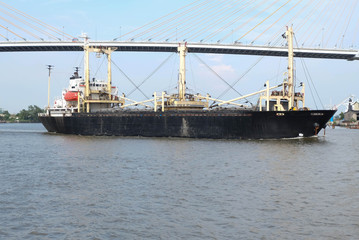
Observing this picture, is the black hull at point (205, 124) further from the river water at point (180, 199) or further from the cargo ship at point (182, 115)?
the river water at point (180, 199)

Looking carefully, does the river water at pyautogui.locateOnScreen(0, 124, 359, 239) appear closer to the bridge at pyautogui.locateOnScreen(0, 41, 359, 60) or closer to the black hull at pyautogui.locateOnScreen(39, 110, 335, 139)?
the black hull at pyautogui.locateOnScreen(39, 110, 335, 139)

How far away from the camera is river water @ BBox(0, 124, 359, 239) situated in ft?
31.8

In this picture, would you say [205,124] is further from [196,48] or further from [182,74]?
[196,48]

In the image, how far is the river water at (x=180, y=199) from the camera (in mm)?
9695

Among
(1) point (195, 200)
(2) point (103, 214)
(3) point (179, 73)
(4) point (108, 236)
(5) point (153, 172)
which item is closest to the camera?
(4) point (108, 236)

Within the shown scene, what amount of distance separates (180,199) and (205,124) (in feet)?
83.2

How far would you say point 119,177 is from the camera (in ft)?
54.3

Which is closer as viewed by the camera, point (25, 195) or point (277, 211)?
point (277, 211)

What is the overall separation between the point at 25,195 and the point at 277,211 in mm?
8500

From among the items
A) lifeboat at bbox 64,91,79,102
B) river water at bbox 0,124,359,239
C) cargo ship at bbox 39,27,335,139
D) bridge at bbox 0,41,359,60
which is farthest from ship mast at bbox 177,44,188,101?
bridge at bbox 0,41,359,60

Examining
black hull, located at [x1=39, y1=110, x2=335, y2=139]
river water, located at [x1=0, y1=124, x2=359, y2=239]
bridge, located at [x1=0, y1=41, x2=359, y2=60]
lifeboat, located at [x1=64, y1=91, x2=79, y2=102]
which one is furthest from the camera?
bridge, located at [x1=0, y1=41, x2=359, y2=60]

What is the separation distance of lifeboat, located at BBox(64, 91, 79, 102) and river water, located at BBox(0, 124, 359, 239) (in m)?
28.7

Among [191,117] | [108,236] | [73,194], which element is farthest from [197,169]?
[191,117]

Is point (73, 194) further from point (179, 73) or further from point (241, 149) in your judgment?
point (179, 73)
